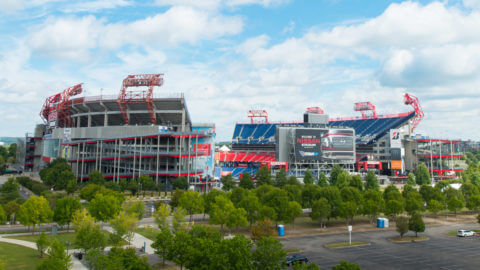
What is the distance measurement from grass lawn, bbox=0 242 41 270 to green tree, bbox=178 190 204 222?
816 inches

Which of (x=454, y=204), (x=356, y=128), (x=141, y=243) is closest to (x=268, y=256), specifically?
(x=141, y=243)

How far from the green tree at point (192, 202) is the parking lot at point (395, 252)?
46.6 ft

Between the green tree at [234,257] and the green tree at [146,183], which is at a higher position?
the green tree at [146,183]

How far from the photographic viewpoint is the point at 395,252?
4147cm

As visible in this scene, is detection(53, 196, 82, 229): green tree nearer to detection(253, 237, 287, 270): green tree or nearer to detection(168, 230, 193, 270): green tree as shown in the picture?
detection(168, 230, 193, 270): green tree

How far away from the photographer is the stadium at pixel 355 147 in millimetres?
122500

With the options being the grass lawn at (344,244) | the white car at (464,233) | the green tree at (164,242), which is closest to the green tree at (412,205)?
the white car at (464,233)

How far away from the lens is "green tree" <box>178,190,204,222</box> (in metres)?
53.8

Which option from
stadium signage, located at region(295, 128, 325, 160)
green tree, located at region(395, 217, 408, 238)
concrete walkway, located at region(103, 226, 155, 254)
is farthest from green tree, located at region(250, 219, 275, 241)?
stadium signage, located at region(295, 128, 325, 160)

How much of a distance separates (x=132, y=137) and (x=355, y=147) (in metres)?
91.6

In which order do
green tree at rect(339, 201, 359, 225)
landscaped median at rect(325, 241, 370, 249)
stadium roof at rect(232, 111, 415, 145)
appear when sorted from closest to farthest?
landscaped median at rect(325, 241, 370, 249), green tree at rect(339, 201, 359, 225), stadium roof at rect(232, 111, 415, 145)

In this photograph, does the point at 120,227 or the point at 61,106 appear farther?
the point at 61,106

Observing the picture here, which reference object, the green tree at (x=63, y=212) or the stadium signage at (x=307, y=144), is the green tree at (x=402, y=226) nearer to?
the green tree at (x=63, y=212)

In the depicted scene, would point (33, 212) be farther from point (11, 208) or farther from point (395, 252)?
point (395, 252)
